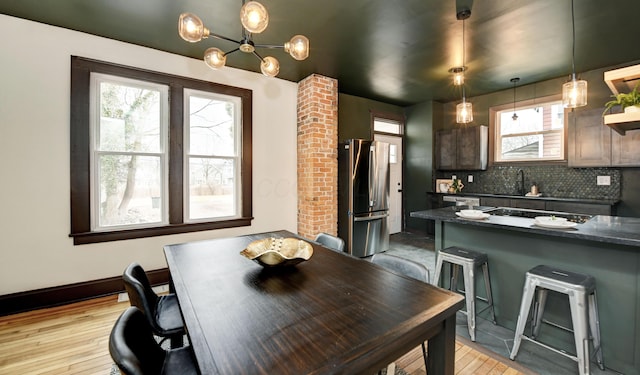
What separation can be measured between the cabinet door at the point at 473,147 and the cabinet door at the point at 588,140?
3.85 feet

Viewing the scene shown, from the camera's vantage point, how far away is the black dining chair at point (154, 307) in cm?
139

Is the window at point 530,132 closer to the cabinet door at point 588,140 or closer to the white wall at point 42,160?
the cabinet door at point 588,140

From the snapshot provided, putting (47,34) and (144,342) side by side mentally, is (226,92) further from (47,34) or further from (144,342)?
(144,342)

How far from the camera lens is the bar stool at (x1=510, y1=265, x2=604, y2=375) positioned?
1631 millimetres

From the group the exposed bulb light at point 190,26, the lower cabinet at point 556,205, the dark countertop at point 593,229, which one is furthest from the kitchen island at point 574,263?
the exposed bulb light at point 190,26

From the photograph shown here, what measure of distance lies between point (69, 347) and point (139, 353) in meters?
1.72

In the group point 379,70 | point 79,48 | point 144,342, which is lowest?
point 144,342

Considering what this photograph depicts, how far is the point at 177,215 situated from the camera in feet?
10.7

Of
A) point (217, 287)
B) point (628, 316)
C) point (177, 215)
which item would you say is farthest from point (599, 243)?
point (177, 215)

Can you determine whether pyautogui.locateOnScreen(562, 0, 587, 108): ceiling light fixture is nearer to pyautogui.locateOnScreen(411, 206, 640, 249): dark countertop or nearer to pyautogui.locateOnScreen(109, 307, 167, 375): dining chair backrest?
pyautogui.locateOnScreen(411, 206, 640, 249): dark countertop

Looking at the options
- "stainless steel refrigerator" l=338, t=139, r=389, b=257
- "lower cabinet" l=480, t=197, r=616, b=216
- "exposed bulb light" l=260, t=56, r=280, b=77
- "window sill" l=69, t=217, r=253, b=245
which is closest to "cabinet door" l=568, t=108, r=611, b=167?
"lower cabinet" l=480, t=197, r=616, b=216

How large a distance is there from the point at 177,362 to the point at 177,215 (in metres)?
2.35

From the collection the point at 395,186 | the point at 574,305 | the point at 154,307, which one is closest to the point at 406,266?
the point at 574,305

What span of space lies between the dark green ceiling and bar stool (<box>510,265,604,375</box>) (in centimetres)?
219
